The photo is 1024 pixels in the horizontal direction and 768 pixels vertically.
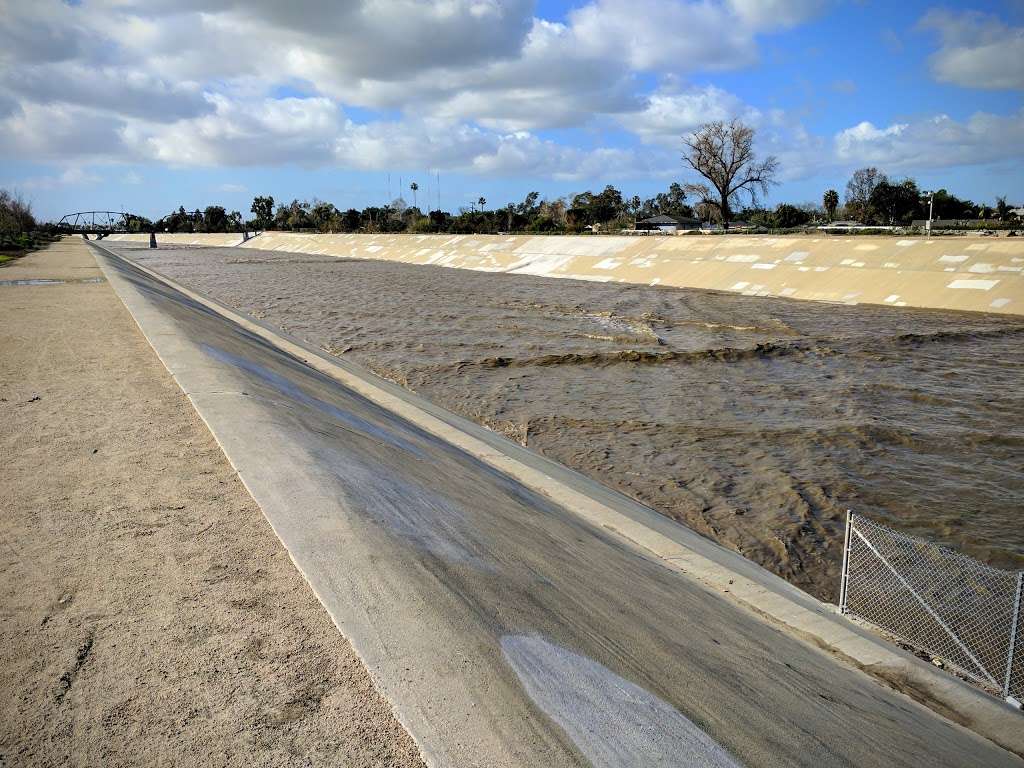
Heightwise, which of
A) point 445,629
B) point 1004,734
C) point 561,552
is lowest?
point 1004,734

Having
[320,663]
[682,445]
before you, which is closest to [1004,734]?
[320,663]

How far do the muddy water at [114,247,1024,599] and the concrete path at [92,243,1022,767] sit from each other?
2083mm

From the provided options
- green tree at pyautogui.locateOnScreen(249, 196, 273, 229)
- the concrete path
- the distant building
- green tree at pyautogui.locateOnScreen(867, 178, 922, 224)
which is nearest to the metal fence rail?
the concrete path

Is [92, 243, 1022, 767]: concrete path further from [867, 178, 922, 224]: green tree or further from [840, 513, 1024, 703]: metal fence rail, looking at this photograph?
[867, 178, 922, 224]: green tree

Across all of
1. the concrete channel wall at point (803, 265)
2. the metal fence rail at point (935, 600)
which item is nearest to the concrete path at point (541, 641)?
the metal fence rail at point (935, 600)

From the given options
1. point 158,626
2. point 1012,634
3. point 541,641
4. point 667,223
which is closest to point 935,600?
point 1012,634

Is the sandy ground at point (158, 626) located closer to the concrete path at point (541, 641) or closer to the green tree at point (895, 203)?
the concrete path at point (541, 641)

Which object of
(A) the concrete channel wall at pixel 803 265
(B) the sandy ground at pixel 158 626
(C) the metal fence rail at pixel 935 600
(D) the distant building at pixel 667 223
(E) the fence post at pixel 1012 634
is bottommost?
(C) the metal fence rail at pixel 935 600

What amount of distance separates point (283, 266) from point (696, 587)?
4935cm

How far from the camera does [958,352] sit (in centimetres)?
1612

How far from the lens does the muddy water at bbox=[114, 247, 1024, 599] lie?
784 cm

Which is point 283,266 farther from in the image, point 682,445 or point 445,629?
point 445,629

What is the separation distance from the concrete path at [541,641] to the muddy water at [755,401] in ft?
6.83

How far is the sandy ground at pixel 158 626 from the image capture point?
2.92 metres
